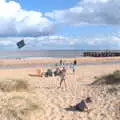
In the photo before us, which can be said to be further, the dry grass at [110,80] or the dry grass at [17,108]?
the dry grass at [110,80]

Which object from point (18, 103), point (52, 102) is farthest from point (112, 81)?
point (18, 103)

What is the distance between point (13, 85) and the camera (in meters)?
17.2

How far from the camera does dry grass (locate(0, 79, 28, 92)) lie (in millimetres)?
16781

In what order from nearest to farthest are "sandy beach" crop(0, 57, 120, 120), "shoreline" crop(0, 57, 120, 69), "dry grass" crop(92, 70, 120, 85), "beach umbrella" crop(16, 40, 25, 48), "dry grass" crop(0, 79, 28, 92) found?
"sandy beach" crop(0, 57, 120, 120) → "dry grass" crop(0, 79, 28, 92) → "dry grass" crop(92, 70, 120, 85) → "shoreline" crop(0, 57, 120, 69) → "beach umbrella" crop(16, 40, 25, 48)

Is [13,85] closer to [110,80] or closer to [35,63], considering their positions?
[110,80]

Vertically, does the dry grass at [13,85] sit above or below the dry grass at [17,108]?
above

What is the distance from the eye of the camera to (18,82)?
1764 centimetres

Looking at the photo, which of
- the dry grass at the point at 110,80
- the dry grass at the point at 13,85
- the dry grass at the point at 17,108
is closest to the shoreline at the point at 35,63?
the dry grass at the point at 110,80

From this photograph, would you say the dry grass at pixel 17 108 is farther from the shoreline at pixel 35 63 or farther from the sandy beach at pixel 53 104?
the shoreline at pixel 35 63

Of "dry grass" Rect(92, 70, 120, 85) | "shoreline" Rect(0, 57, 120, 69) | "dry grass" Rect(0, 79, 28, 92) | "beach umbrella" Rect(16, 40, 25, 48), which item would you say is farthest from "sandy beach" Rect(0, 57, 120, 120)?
"beach umbrella" Rect(16, 40, 25, 48)

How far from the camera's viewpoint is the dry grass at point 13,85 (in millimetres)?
16781

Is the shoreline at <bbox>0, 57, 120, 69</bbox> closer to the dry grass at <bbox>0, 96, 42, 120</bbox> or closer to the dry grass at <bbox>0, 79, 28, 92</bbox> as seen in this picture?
the dry grass at <bbox>0, 79, 28, 92</bbox>

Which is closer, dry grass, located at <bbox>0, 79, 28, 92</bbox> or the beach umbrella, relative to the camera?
dry grass, located at <bbox>0, 79, 28, 92</bbox>

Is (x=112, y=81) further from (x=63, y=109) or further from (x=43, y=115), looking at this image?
(x=43, y=115)
